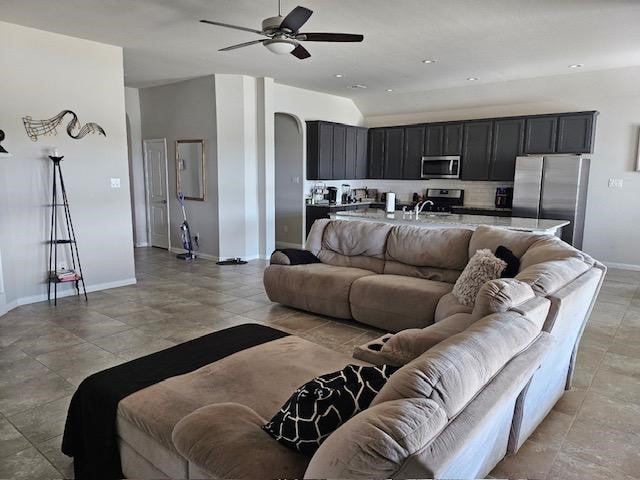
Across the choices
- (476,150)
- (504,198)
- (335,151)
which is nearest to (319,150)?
(335,151)

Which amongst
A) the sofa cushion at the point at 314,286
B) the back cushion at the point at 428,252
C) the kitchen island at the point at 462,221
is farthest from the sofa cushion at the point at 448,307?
the kitchen island at the point at 462,221

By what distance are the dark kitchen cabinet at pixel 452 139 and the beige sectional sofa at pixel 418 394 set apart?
4611 mm

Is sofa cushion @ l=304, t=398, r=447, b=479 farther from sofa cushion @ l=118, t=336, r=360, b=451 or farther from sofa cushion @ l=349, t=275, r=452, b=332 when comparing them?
sofa cushion @ l=349, t=275, r=452, b=332

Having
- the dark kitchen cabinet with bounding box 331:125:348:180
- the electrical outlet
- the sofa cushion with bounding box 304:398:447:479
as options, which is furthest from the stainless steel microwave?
the sofa cushion with bounding box 304:398:447:479

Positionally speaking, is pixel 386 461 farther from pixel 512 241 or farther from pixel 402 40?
pixel 402 40

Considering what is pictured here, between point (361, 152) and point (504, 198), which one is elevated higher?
point (361, 152)

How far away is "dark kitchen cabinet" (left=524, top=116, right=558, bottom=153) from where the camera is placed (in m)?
7.08

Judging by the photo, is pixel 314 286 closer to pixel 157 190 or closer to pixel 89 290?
pixel 89 290

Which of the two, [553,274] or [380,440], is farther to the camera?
[553,274]

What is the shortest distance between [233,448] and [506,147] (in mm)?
7327

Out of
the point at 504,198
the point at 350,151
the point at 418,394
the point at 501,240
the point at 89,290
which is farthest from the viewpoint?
the point at 350,151

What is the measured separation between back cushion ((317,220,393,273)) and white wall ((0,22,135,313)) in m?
2.68

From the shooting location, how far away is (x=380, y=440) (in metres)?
1.02

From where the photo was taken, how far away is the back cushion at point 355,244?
15.6ft
